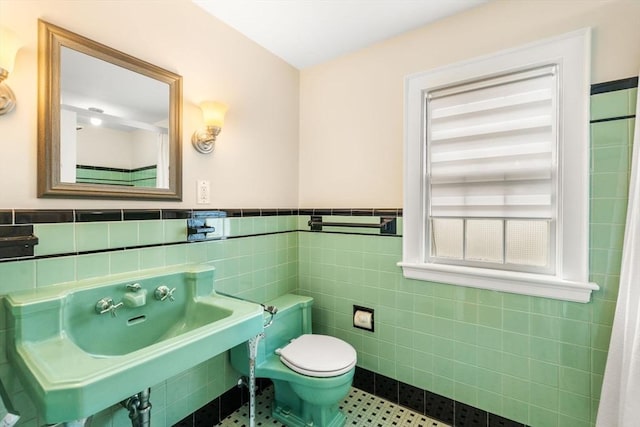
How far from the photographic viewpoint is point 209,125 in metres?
1.58

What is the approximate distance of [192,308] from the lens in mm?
1406

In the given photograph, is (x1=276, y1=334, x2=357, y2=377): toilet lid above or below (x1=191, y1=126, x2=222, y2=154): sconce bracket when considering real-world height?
below

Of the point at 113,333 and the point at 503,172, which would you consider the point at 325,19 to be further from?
the point at 113,333

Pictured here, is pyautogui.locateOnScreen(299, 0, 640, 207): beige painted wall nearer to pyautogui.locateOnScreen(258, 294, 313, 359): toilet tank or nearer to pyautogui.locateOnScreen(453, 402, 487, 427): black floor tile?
pyautogui.locateOnScreen(258, 294, 313, 359): toilet tank

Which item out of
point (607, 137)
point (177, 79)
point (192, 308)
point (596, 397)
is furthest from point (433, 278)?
point (177, 79)

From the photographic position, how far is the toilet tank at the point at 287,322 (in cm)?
175

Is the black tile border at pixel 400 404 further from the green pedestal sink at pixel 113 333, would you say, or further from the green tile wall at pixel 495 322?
the green pedestal sink at pixel 113 333

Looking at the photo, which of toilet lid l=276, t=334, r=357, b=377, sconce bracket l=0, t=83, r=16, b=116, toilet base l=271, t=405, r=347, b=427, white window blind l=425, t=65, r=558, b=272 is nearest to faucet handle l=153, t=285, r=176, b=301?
toilet lid l=276, t=334, r=357, b=377

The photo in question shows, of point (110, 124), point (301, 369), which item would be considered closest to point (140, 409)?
point (301, 369)

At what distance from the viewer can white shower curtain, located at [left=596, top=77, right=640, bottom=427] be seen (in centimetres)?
113

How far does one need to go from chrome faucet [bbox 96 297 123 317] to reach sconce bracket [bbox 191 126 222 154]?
83cm

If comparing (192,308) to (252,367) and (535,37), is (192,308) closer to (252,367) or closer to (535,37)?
(252,367)

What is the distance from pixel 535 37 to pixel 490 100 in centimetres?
32

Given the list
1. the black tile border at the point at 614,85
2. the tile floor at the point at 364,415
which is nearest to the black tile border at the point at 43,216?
the tile floor at the point at 364,415
